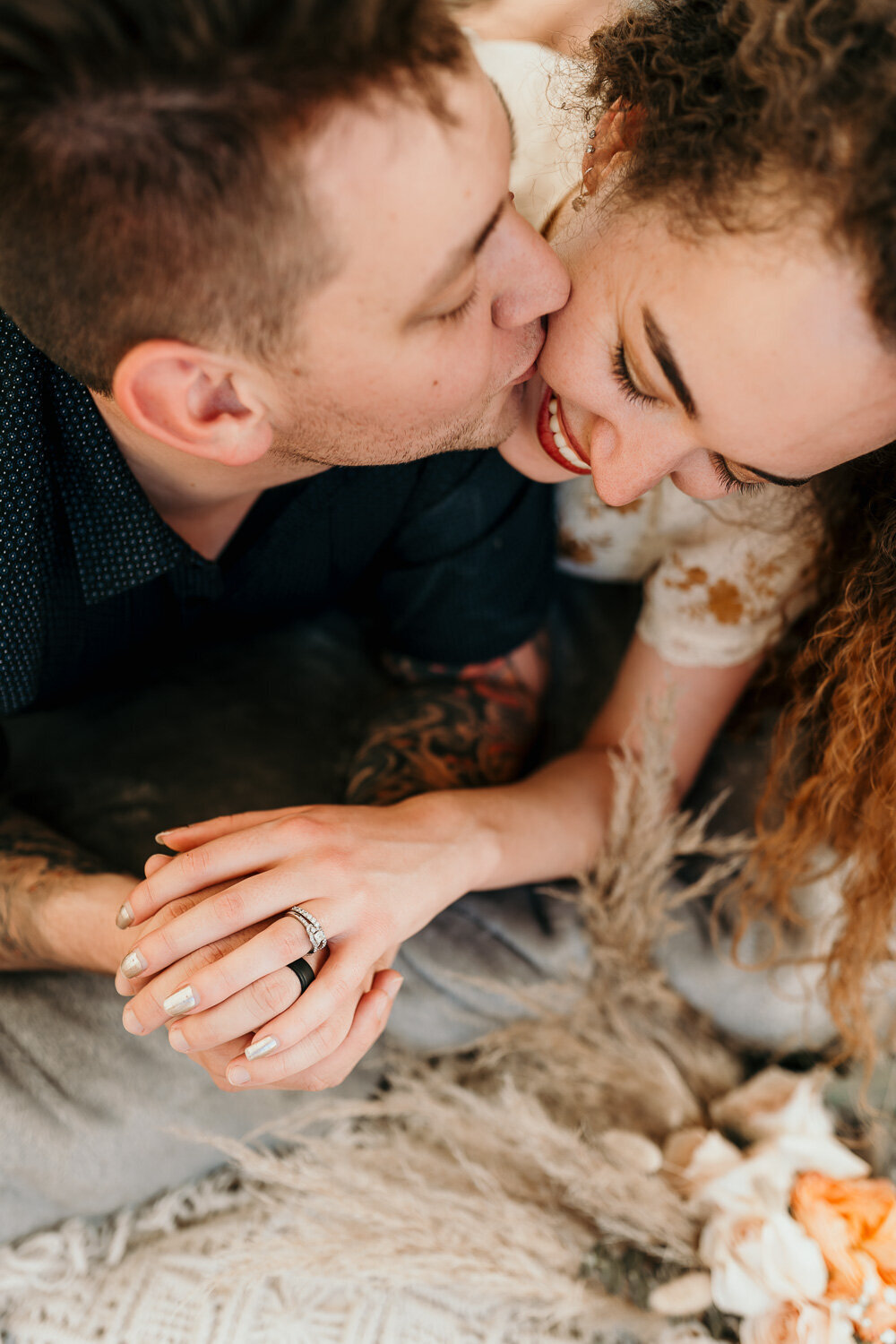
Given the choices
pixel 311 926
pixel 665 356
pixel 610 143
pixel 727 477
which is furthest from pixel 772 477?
pixel 311 926

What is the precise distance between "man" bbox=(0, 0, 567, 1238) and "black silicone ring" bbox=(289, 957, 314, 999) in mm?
84

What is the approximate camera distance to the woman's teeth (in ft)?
3.87

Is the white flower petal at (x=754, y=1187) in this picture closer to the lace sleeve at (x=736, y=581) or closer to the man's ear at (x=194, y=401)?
the lace sleeve at (x=736, y=581)

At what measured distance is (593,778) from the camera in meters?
1.39

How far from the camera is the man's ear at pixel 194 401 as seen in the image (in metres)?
0.89

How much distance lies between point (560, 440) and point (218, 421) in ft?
1.41

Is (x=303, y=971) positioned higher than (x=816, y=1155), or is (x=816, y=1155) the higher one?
(x=303, y=971)

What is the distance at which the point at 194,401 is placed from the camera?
944 millimetres

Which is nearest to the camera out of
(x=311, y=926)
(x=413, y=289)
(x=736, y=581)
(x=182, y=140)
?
(x=182, y=140)

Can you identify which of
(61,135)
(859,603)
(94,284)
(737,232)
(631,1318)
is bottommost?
(631,1318)

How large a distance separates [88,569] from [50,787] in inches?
18.2

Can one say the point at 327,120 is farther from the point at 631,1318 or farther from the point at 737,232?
the point at 631,1318

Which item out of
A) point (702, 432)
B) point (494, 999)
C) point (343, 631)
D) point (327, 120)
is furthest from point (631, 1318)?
point (327, 120)

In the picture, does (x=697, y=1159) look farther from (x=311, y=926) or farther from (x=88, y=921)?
(x=88, y=921)
